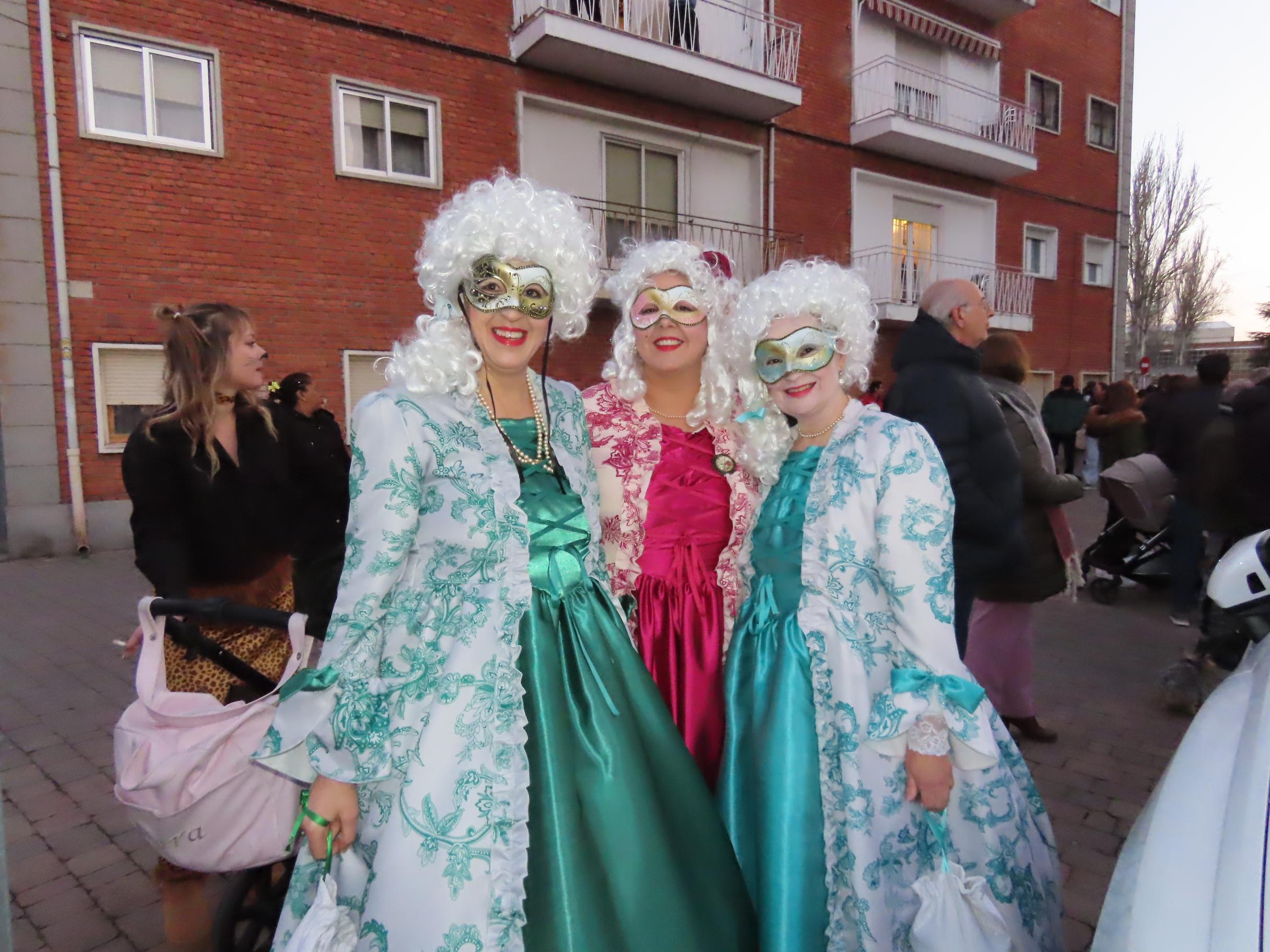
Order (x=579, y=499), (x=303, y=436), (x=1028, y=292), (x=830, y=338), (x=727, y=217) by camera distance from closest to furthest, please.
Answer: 1. (x=579, y=499)
2. (x=830, y=338)
3. (x=303, y=436)
4. (x=727, y=217)
5. (x=1028, y=292)

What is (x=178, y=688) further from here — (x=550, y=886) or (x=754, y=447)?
(x=754, y=447)

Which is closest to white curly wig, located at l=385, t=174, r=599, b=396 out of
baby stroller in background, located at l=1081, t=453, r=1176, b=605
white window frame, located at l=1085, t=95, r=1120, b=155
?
baby stroller in background, located at l=1081, t=453, r=1176, b=605

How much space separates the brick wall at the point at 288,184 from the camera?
8031mm

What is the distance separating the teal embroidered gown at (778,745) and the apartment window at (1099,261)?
18.6 m

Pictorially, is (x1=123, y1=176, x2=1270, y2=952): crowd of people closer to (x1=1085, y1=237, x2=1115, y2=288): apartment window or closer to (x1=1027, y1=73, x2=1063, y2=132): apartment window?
(x1=1027, y1=73, x2=1063, y2=132): apartment window

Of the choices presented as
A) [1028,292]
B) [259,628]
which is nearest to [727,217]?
[1028,292]

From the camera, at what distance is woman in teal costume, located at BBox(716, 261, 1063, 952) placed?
186cm

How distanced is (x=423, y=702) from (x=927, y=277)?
49.2 feet

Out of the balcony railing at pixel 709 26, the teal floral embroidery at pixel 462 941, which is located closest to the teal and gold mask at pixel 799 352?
the teal floral embroidery at pixel 462 941

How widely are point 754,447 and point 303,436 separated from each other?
1522mm

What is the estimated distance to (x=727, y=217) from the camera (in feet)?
40.7

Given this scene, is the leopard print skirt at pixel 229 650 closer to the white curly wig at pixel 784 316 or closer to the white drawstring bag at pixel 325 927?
the white drawstring bag at pixel 325 927

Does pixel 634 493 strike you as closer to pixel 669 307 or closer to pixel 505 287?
pixel 669 307

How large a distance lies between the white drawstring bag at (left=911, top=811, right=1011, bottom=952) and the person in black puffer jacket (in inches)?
57.6
